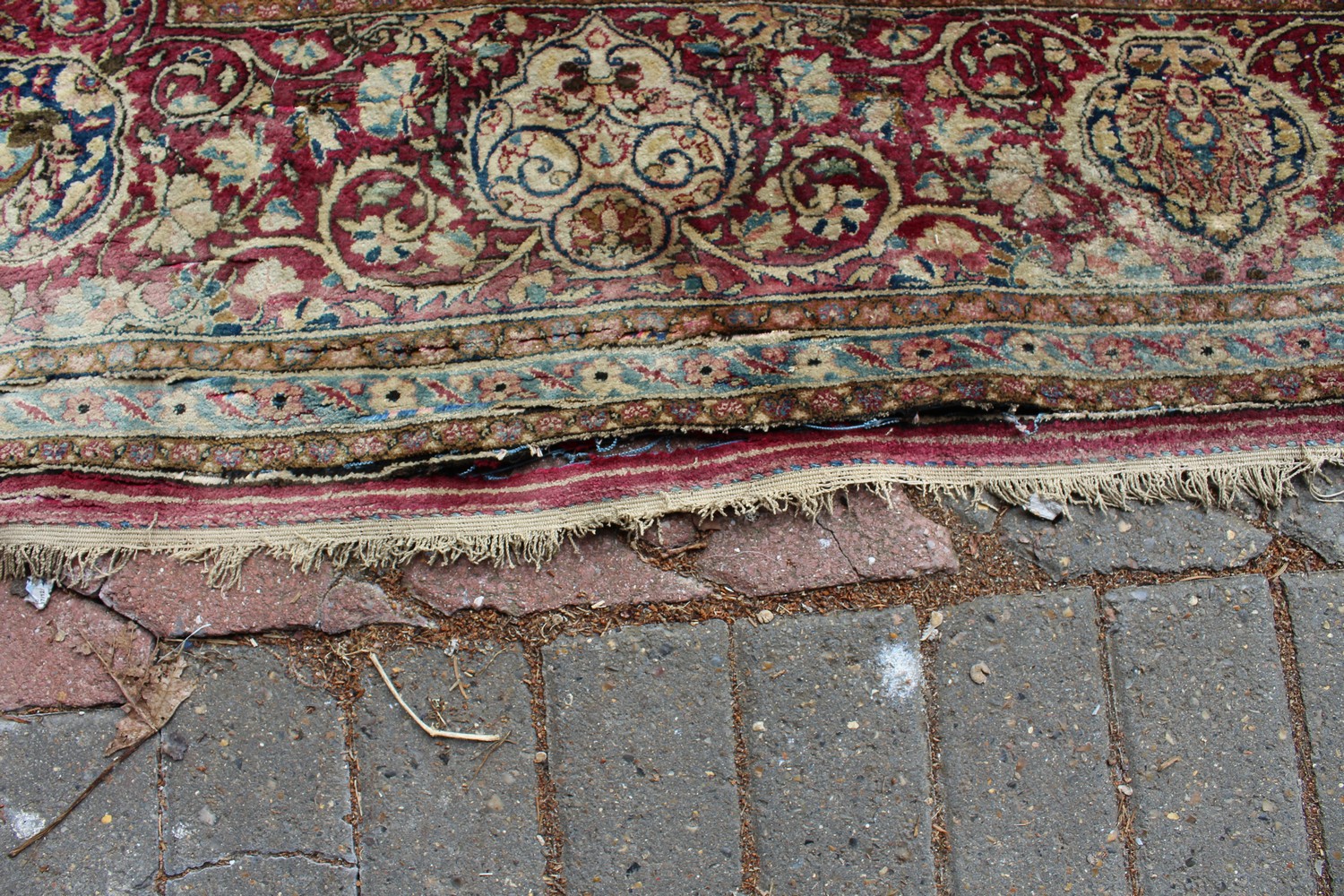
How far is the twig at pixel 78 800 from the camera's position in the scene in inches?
61.5

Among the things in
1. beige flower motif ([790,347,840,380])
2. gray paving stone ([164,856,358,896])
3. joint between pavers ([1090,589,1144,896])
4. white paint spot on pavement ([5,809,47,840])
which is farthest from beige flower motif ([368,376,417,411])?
joint between pavers ([1090,589,1144,896])

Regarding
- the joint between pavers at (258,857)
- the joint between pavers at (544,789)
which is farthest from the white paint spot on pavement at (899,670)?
the joint between pavers at (258,857)

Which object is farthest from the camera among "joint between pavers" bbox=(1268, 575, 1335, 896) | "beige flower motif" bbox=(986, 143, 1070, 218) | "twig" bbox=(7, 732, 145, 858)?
"beige flower motif" bbox=(986, 143, 1070, 218)

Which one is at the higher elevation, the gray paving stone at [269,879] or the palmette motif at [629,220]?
the palmette motif at [629,220]

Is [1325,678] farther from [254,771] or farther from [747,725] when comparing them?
[254,771]

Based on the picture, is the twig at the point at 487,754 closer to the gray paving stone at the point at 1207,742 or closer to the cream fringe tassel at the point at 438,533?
the cream fringe tassel at the point at 438,533

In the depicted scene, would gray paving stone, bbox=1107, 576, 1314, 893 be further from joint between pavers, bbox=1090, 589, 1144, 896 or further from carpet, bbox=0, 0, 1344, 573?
carpet, bbox=0, 0, 1344, 573

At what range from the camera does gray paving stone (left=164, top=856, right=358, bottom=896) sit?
1.57m

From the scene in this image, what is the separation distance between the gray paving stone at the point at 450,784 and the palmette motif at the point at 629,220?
408 millimetres

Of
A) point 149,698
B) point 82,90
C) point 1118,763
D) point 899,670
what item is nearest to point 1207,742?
point 1118,763

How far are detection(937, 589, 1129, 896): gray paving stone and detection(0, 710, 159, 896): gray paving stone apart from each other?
1.39m

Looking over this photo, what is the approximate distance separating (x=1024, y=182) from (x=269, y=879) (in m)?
1.87

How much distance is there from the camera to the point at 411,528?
1.61 metres

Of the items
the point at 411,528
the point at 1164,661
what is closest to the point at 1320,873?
the point at 1164,661
